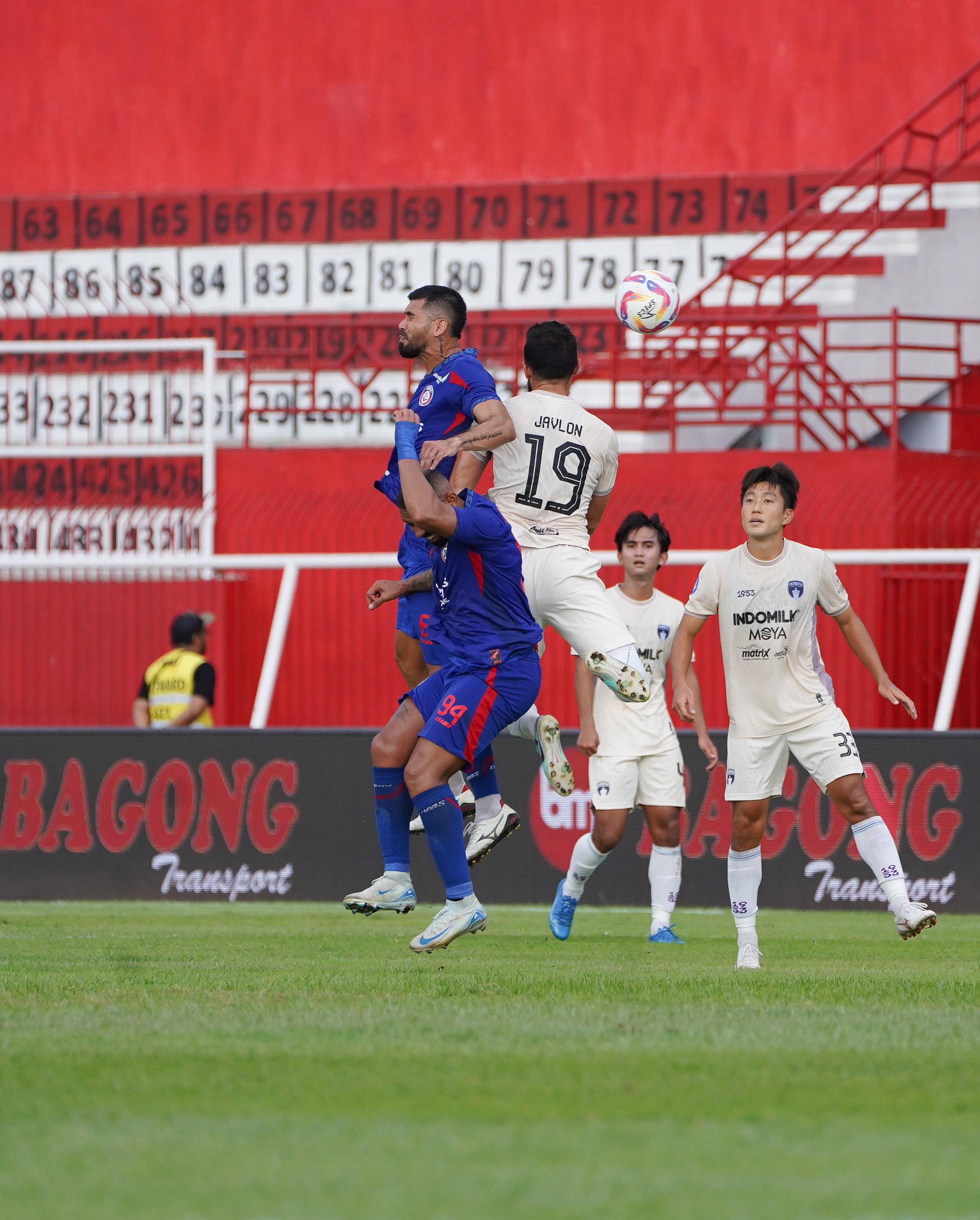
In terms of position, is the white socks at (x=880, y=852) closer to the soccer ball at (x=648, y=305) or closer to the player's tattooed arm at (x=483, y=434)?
the player's tattooed arm at (x=483, y=434)

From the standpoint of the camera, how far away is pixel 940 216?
18.2 m

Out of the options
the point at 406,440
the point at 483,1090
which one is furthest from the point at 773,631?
the point at 483,1090

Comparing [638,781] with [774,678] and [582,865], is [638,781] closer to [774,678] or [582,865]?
[582,865]

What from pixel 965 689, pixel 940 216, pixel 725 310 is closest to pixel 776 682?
pixel 965 689

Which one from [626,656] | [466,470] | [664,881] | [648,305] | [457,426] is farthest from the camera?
[648,305]

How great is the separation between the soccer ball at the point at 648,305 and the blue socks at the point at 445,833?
12.0 ft

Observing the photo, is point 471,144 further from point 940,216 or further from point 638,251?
point 940,216

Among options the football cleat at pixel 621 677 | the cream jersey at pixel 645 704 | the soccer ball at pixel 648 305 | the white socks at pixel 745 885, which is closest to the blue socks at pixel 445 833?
the football cleat at pixel 621 677

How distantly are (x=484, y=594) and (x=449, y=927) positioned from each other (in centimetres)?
123

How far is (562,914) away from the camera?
9.12 metres

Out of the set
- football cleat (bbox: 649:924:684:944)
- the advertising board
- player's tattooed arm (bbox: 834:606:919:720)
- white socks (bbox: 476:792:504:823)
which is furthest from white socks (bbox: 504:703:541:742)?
the advertising board

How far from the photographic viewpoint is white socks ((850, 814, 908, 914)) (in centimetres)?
743

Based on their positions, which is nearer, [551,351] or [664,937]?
[551,351]

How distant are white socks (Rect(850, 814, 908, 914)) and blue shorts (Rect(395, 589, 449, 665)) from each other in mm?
1859
